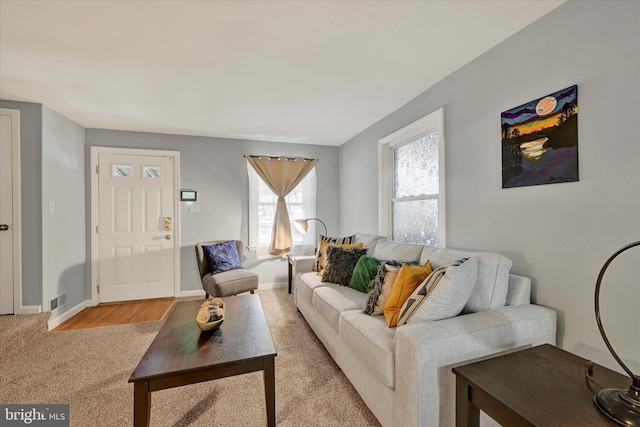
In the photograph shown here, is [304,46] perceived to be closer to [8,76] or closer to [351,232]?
[8,76]

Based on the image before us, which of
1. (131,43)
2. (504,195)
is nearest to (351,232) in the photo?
(504,195)

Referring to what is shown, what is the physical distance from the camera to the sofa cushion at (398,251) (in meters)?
2.43

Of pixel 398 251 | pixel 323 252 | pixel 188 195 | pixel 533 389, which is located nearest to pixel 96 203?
pixel 188 195

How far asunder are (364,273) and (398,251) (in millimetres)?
379

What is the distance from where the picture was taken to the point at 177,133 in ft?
13.2

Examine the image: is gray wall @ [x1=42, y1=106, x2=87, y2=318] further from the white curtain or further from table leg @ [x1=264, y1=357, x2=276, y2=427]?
table leg @ [x1=264, y1=357, x2=276, y2=427]

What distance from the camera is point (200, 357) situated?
1.46m

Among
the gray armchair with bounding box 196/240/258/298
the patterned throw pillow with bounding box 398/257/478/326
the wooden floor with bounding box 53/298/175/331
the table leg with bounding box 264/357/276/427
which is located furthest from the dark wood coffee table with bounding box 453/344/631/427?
the wooden floor with bounding box 53/298/175/331

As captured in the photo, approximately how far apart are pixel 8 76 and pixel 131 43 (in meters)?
1.39

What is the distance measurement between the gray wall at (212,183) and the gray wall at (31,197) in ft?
2.91

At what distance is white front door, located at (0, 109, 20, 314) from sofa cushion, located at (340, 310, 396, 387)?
3.38 metres

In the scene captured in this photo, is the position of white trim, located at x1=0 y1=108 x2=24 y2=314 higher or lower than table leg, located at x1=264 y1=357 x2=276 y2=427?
higher

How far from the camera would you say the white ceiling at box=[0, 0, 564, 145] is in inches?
63.8

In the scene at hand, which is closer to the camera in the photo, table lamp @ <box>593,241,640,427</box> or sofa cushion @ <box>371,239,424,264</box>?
table lamp @ <box>593,241,640,427</box>
